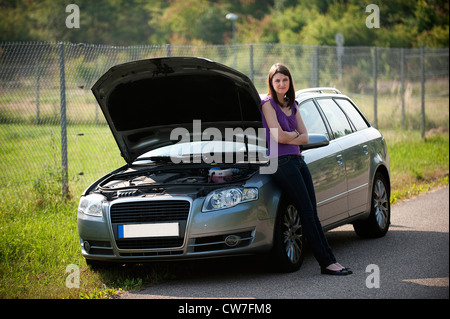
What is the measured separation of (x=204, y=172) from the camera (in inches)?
284

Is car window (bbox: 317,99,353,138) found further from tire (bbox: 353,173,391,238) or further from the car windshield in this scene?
the car windshield

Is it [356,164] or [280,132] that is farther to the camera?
[356,164]

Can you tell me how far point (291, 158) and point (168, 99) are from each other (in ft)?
4.93

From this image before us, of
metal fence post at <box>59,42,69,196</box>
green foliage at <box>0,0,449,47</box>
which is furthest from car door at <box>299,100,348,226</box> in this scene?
green foliage at <box>0,0,449,47</box>

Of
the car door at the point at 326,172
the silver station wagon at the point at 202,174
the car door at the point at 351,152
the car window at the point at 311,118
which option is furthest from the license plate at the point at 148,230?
the car door at the point at 351,152

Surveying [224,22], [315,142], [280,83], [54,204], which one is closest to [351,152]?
[315,142]

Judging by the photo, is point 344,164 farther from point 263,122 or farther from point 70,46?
point 70,46

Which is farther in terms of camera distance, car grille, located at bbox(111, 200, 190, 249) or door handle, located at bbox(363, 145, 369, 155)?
door handle, located at bbox(363, 145, 369, 155)

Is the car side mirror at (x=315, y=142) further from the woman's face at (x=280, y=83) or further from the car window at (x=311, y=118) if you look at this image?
the car window at (x=311, y=118)

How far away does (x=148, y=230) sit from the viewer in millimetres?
6496

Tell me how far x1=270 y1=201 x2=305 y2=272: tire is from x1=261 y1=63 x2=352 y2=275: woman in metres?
0.18

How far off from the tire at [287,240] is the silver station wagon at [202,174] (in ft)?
0.03

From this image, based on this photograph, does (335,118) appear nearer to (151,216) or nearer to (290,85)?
(290,85)

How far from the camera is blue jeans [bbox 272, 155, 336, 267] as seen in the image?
21.9 ft
